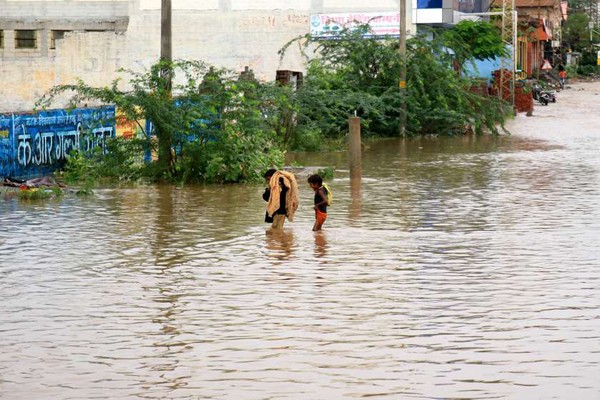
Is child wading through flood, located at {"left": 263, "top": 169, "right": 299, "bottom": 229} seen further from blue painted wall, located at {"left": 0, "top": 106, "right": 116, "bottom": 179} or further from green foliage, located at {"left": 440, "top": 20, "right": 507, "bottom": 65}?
green foliage, located at {"left": 440, "top": 20, "right": 507, "bottom": 65}

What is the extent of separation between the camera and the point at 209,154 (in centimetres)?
2470

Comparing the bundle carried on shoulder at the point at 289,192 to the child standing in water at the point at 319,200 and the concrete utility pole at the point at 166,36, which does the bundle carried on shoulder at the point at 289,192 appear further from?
the concrete utility pole at the point at 166,36

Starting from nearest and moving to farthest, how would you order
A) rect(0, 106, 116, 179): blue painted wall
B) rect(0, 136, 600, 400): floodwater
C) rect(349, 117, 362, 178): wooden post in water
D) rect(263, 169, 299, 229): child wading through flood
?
rect(0, 136, 600, 400): floodwater
rect(263, 169, 299, 229): child wading through flood
rect(0, 106, 116, 179): blue painted wall
rect(349, 117, 362, 178): wooden post in water

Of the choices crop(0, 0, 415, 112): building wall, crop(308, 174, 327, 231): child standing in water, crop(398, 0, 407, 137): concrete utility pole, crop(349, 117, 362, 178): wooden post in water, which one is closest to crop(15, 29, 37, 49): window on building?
crop(0, 0, 415, 112): building wall

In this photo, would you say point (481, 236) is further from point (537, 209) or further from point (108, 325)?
point (108, 325)

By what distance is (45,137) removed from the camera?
2717 cm

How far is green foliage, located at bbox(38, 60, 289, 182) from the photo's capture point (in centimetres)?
2453

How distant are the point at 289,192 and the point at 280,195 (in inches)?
5.4

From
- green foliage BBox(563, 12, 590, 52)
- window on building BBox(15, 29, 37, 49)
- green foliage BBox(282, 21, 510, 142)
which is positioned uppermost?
green foliage BBox(563, 12, 590, 52)

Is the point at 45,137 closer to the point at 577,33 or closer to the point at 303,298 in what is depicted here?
the point at 303,298

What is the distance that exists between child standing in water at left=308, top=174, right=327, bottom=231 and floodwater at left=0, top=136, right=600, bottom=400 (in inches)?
11.2

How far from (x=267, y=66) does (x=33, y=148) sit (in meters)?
27.2

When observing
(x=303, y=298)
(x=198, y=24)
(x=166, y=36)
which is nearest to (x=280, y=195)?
(x=303, y=298)

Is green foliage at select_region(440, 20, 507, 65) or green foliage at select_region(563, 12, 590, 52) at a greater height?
green foliage at select_region(563, 12, 590, 52)
